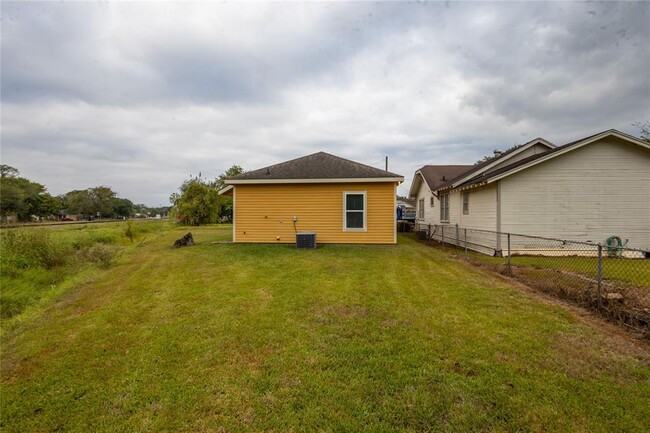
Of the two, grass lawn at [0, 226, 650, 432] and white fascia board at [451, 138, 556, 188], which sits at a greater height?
white fascia board at [451, 138, 556, 188]

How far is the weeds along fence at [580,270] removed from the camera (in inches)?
168

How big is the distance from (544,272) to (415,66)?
9.48 m

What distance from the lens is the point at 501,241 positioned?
32.9 ft

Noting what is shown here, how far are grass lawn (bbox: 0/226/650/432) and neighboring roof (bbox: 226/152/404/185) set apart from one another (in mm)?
6241

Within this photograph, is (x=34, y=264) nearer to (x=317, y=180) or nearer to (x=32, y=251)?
(x=32, y=251)

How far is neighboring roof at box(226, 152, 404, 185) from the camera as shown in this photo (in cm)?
1125

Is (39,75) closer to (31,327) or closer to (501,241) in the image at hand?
(31,327)

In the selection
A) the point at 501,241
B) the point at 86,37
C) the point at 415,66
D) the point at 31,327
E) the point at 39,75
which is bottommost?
the point at 31,327

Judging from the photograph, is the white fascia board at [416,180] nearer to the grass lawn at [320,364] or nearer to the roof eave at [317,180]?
the roof eave at [317,180]

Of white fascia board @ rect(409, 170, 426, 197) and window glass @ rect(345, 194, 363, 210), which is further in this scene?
white fascia board @ rect(409, 170, 426, 197)

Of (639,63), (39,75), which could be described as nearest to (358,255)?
(39,75)

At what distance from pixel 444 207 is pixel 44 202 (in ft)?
235

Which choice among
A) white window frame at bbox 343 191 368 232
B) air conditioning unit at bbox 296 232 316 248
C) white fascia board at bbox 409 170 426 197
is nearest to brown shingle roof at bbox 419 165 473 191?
white fascia board at bbox 409 170 426 197

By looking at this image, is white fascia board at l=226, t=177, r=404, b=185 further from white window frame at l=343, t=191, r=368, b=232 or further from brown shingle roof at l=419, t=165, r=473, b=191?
brown shingle roof at l=419, t=165, r=473, b=191
